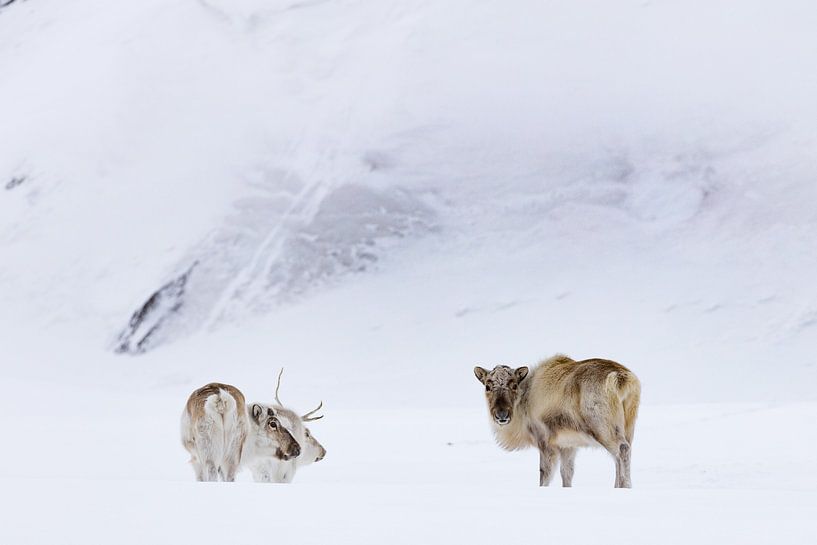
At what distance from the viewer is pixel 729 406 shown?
686 inches

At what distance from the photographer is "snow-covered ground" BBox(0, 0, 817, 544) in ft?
78.9

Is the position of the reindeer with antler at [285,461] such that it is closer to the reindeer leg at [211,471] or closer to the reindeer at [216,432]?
the reindeer at [216,432]

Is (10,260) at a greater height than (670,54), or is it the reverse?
(670,54)

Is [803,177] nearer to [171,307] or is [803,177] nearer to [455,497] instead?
[171,307]

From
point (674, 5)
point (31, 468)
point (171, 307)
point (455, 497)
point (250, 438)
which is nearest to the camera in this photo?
point (455, 497)

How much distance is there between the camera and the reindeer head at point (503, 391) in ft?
32.9

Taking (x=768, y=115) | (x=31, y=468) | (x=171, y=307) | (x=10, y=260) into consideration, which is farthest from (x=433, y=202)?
(x=31, y=468)

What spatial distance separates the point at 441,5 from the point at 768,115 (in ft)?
33.5

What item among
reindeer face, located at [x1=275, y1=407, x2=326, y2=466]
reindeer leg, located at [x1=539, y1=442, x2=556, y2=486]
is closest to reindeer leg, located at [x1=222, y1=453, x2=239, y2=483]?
reindeer face, located at [x1=275, y1=407, x2=326, y2=466]

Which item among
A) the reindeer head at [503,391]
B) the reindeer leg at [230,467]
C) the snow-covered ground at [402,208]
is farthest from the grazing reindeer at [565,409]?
the snow-covered ground at [402,208]

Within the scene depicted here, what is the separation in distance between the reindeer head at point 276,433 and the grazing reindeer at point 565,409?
186 cm

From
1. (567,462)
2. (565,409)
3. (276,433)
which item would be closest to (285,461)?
(276,433)

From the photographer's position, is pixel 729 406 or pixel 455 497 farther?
pixel 729 406

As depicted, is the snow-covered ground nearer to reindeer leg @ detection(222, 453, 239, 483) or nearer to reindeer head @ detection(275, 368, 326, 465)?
reindeer head @ detection(275, 368, 326, 465)
